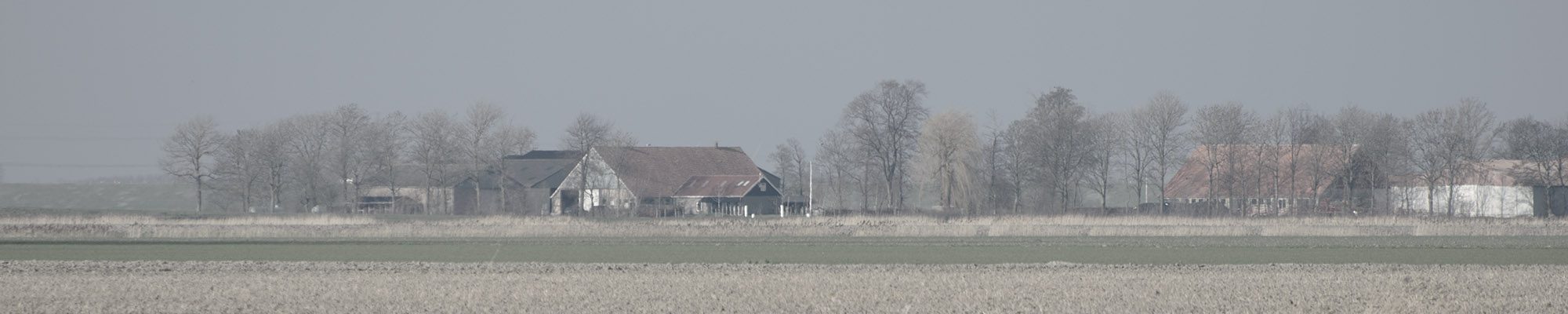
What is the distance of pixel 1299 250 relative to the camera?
40.7 metres

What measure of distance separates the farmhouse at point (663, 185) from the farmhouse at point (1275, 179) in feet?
85.2

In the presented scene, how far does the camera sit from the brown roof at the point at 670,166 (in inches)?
3740

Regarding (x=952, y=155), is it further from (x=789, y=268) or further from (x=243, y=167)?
(x=789, y=268)

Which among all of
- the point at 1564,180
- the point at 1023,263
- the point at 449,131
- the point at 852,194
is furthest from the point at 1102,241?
the point at 852,194

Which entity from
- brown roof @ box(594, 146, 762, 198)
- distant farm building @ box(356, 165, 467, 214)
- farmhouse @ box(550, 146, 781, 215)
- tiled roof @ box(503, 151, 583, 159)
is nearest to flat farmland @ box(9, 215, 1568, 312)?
farmhouse @ box(550, 146, 781, 215)

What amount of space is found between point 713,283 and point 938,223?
36382 millimetres

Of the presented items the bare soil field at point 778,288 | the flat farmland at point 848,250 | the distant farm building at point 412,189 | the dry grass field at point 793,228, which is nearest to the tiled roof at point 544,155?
the distant farm building at point 412,189

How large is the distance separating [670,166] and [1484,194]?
4898 cm

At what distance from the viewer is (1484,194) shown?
3361 inches

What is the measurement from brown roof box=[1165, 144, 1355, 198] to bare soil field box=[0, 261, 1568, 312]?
56.6 m

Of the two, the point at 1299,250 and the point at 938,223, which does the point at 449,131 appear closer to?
the point at 938,223

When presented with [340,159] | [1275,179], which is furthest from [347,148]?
[1275,179]

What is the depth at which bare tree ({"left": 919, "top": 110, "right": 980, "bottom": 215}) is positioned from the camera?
270 ft

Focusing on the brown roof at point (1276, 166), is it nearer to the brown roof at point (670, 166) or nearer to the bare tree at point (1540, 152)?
the bare tree at point (1540, 152)
